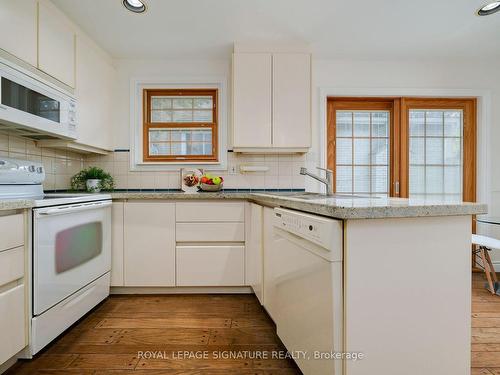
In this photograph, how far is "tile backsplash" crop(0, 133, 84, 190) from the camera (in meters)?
1.95

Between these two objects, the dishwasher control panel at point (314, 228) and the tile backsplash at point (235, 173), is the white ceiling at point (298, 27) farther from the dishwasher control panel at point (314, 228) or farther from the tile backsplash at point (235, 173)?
the dishwasher control panel at point (314, 228)

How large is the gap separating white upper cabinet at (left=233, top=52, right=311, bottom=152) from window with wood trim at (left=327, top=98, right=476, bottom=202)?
58 cm

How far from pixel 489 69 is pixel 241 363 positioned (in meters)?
3.73

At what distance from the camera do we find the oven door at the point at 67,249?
1474 mm

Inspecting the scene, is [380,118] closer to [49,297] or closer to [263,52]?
[263,52]

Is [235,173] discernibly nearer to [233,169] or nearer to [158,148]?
[233,169]

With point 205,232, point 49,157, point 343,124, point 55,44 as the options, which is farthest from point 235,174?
point 55,44

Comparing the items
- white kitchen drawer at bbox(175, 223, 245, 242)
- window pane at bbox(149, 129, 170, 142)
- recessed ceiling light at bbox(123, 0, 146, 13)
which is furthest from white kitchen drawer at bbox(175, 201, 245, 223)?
recessed ceiling light at bbox(123, 0, 146, 13)

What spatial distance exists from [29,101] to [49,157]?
33.3 inches

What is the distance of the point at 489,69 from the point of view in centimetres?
296

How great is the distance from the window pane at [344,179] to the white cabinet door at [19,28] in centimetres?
276

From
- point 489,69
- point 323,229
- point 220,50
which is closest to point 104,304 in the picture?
point 323,229

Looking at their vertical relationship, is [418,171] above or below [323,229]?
above

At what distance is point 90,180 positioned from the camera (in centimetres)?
256
